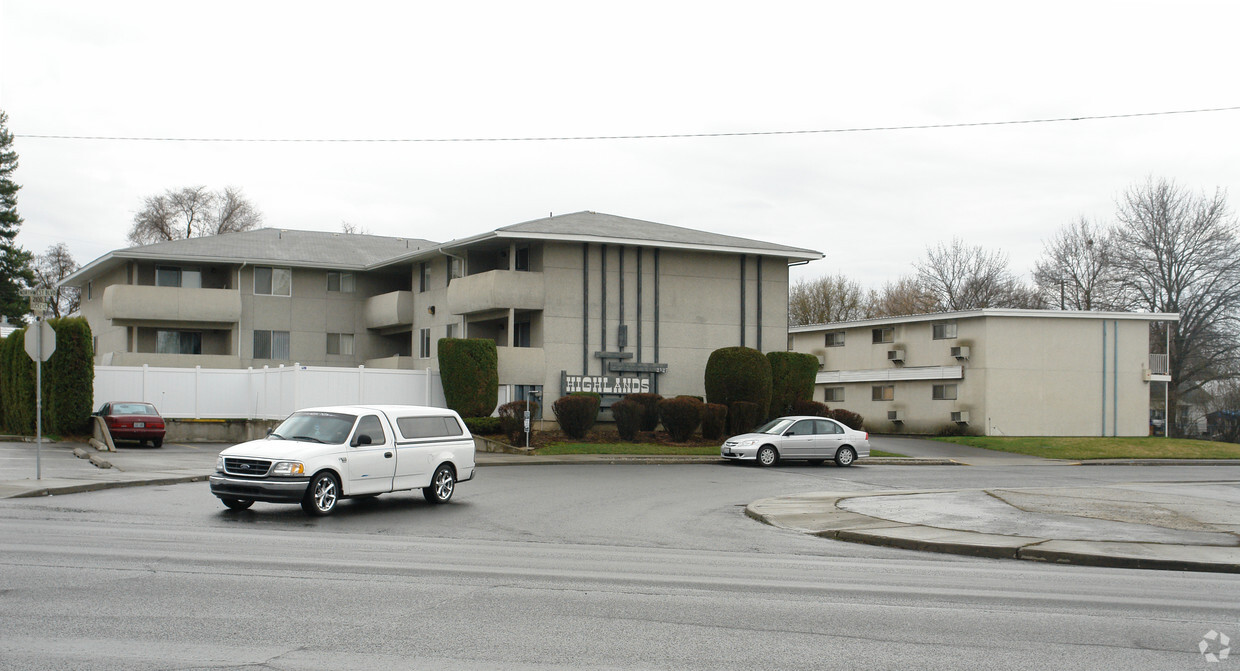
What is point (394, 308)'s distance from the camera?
149ft

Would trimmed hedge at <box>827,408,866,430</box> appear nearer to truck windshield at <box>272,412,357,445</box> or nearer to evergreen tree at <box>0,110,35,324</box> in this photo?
truck windshield at <box>272,412,357,445</box>

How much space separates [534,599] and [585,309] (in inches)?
1181

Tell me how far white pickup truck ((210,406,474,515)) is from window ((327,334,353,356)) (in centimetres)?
3014

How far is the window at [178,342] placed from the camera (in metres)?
46.3

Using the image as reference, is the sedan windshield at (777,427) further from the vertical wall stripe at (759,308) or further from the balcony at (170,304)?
the balcony at (170,304)

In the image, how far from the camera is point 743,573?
1134 centimetres

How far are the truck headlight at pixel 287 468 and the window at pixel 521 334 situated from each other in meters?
24.9

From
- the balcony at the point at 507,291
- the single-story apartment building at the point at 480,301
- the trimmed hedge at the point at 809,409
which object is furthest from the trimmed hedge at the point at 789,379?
the balcony at the point at 507,291

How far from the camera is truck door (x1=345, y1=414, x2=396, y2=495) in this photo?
54.6ft

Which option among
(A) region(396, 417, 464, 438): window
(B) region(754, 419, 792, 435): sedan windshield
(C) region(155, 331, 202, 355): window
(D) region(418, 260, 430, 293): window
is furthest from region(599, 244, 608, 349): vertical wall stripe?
(A) region(396, 417, 464, 438): window

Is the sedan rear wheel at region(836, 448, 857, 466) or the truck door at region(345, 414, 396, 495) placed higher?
the truck door at region(345, 414, 396, 495)

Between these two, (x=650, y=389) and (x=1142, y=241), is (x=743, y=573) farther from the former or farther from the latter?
(x=1142, y=241)

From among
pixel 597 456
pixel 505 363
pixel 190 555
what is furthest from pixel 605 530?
pixel 505 363

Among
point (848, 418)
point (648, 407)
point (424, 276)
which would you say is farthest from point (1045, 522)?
point (424, 276)
